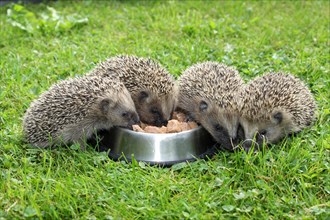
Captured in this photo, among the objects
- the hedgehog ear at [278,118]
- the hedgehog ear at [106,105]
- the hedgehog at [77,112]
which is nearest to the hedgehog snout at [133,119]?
the hedgehog at [77,112]

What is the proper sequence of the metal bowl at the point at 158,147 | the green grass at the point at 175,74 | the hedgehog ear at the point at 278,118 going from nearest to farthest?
the green grass at the point at 175,74 < the metal bowl at the point at 158,147 < the hedgehog ear at the point at 278,118

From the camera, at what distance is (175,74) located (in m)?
4.88

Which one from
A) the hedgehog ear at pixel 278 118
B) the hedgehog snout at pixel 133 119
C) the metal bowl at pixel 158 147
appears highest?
the hedgehog ear at pixel 278 118

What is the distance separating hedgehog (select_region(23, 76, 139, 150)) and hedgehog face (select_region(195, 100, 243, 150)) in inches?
20.3

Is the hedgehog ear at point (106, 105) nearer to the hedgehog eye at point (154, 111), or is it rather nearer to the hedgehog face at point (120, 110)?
the hedgehog face at point (120, 110)

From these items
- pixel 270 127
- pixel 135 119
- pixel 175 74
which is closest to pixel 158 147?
pixel 135 119

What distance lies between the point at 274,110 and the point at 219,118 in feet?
1.31

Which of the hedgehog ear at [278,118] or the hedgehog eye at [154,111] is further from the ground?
the hedgehog ear at [278,118]

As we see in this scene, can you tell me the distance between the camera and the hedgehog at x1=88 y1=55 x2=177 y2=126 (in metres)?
4.03

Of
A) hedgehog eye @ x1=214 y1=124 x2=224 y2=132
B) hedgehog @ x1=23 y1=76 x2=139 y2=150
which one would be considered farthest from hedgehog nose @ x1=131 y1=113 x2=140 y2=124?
hedgehog eye @ x1=214 y1=124 x2=224 y2=132

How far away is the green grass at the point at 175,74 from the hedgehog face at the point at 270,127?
9cm

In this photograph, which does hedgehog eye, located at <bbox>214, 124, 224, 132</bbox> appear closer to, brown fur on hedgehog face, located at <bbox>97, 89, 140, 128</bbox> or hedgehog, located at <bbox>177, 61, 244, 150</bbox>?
hedgehog, located at <bbox>177, 61, 244, 150</bbox>

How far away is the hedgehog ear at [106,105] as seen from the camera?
381 cm

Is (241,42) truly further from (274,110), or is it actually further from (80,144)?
(80,144)
